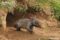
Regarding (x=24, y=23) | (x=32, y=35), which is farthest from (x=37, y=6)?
(x=32, y=35)

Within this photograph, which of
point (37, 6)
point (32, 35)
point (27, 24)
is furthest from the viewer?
point (37, 6)

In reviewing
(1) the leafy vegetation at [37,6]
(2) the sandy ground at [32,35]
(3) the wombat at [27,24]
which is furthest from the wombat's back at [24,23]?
(1) the leafy vegetation at [37,6]

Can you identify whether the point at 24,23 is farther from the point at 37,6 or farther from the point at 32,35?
the point at 37,6

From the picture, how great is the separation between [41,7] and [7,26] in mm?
2154

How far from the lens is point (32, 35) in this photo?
7.57 metres

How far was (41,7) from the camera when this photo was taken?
9.83 m

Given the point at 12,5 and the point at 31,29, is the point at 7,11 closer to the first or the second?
the point at 12,5

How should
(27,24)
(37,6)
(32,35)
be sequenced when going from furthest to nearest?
(37,6) < (27,24) < (32,35)

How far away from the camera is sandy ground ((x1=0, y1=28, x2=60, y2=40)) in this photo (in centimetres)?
721

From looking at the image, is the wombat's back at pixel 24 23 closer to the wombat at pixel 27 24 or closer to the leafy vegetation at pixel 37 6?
the wombat at pixel 27 24

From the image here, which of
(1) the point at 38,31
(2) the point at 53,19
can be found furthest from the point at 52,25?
(1) the point at 38,31

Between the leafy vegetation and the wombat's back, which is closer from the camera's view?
the wombat's back

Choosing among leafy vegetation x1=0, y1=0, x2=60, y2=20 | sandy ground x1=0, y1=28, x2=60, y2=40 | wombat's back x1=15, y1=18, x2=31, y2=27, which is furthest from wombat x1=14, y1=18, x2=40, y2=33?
leafy vegetation x1=0, y1=0, x2=60, y2=20

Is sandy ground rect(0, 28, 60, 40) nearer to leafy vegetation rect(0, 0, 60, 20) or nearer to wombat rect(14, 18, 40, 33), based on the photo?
wombat rect(14, 18, 40, 33)
